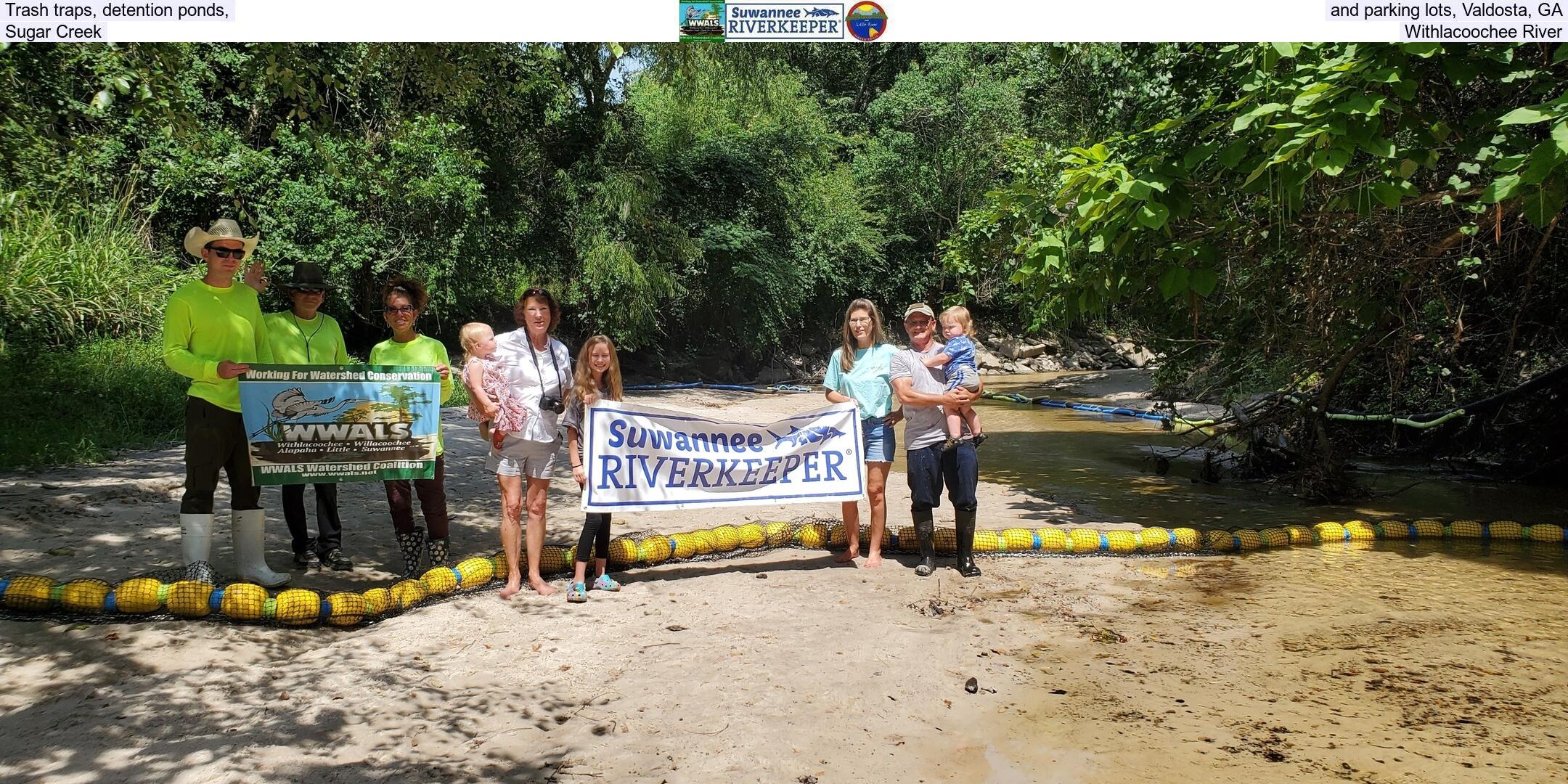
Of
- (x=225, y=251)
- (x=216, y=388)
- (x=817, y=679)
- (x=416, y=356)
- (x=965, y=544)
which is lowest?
(x=817, y=679)

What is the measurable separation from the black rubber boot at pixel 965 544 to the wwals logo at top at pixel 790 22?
3886 mm

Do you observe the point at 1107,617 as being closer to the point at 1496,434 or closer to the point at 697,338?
the point at 1496,434

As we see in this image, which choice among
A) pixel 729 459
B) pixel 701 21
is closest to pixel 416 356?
pixel 729 459

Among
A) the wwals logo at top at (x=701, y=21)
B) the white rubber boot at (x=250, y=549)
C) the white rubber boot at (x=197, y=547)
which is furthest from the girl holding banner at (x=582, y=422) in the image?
the wwals logo at top at (x=701, y=21)

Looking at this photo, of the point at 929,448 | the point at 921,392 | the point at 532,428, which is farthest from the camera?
the point at 929,448

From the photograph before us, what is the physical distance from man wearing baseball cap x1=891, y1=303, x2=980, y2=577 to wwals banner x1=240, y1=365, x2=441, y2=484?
331 cm

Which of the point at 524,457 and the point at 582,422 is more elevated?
the point at 582,422

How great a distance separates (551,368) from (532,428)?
1.40 ft

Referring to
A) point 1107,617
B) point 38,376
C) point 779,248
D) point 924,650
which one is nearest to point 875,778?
point 924,650

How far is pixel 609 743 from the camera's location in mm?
4465

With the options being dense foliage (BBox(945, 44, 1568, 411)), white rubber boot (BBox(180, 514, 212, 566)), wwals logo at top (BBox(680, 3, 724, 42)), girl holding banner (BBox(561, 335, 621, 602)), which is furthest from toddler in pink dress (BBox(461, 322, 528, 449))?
dense foliage (BBox(945, 44, 1568, 411))

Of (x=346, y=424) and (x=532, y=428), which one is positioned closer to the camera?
(x=532, y=428)

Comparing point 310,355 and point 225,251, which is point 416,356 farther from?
point 225,251

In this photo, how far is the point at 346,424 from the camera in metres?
6.77
